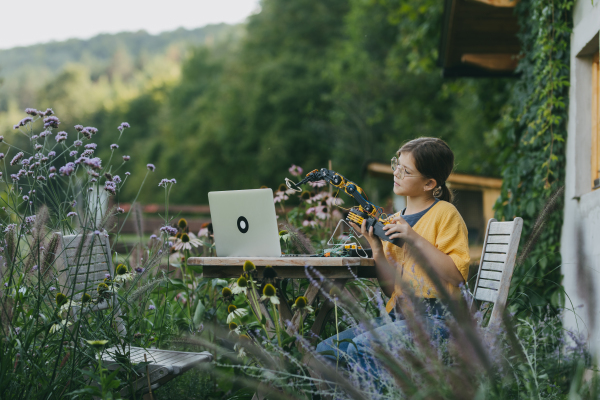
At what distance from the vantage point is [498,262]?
2.39m

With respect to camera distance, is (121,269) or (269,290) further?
(121,269)

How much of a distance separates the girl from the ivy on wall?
157cm

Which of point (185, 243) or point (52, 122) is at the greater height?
point (52, 122)

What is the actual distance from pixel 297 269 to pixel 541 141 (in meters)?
2.72

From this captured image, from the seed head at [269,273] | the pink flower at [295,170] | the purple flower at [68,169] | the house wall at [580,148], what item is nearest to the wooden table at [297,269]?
the seed head at [269,273]

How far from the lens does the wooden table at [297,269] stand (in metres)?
2.19

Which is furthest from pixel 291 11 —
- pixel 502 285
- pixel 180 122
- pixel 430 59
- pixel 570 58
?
pixel 502 285

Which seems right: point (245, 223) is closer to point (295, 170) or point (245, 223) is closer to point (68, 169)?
point (68, 169)

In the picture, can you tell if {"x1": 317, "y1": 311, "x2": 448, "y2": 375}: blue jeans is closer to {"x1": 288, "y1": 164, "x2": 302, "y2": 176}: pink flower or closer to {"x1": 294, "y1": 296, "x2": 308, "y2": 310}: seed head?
{"x1": 294, "y1": 296, "x2": 308, "y2": 310}: seed head

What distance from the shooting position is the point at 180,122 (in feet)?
112

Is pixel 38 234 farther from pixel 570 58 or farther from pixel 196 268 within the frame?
pixel 570 58

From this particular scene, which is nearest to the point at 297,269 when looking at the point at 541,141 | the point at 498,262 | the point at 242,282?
the point at 242,282

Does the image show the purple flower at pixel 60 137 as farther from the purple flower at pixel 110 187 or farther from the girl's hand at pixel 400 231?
the girl's hand at pixel 400 231

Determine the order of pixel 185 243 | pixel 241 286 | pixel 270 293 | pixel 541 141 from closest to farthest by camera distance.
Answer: pixel 270 293 < pixel 241 286 < pixel 185 243 < pixel 541 141
